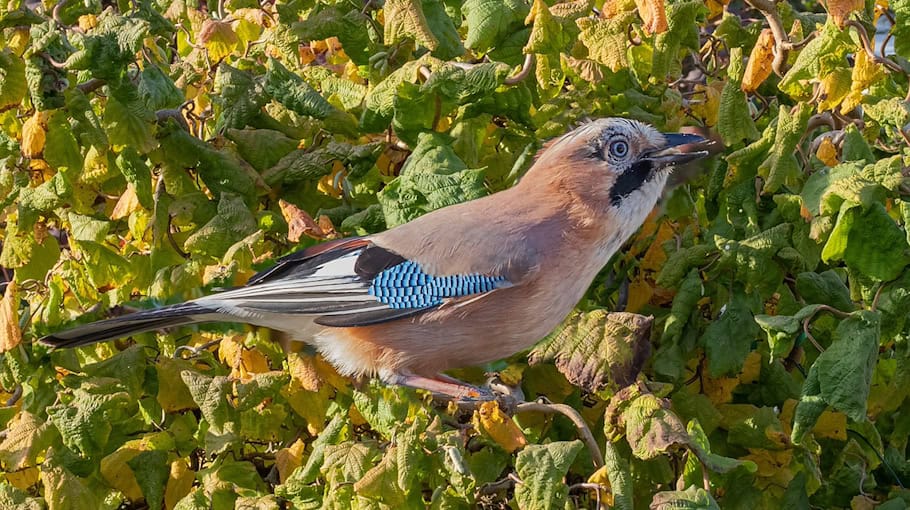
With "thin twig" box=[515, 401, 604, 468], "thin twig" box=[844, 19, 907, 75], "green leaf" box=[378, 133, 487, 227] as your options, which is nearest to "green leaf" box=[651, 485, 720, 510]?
"thin twig" box=[515, 401, 604, 468]

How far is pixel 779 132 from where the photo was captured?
2.92 m

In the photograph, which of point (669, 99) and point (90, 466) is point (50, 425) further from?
point (669, 99)

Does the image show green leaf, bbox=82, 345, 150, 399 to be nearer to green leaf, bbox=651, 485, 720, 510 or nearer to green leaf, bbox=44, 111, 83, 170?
green leaf, bbox=44, 111, 83, 170

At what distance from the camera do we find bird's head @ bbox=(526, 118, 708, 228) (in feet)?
9.30

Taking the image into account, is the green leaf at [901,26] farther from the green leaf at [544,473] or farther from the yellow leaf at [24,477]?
the yellow leaf at [24,477]

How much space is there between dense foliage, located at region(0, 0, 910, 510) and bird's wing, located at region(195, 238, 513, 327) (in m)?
0.08

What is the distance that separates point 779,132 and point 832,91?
0.19 meters

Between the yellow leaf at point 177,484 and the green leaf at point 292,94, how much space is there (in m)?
0.89

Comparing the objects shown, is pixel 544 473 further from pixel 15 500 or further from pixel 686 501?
pixel 15 500

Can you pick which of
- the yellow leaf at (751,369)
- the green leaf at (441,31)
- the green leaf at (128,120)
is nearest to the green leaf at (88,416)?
the green leaf at (128,120)

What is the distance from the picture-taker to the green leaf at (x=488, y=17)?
126 inches

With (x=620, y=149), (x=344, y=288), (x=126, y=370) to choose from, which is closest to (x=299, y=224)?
(x=344, y=288)

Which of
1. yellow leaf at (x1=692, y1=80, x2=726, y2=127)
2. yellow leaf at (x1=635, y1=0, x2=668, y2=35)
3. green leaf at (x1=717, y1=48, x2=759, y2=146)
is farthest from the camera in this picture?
yellow leaf at (x1=692, y1=80, x2=726, y2=127)

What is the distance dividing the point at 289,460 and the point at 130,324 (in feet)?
1.52
